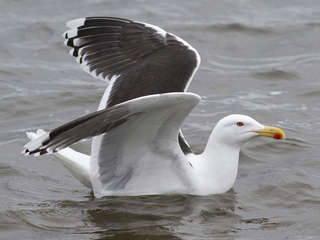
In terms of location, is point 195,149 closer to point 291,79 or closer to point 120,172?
point 120,172

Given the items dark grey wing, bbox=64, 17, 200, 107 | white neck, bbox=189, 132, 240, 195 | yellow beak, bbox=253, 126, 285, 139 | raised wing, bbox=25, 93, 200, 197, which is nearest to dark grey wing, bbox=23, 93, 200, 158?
raised wing, bbox=25, 93, 200, 197

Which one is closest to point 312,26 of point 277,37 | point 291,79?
point 277,37

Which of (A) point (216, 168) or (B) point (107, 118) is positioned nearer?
(B) point (107, 118)

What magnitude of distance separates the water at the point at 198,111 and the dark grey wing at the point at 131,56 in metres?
1.17

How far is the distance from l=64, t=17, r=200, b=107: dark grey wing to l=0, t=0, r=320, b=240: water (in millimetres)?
1168

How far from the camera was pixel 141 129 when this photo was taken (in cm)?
482

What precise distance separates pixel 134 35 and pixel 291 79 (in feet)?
13.9

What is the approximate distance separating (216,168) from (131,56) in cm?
169

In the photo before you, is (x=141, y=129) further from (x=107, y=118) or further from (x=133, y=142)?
(x=107, y=118)

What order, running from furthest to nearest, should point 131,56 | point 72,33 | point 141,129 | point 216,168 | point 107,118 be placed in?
point 72,33 < point 131,56 < point 216,168 < point 141,129 < point 107,118

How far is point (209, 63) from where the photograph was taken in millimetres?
10703

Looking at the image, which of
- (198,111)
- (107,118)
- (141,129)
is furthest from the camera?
(198,111)

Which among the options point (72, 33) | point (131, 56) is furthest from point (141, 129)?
point (72, 33)

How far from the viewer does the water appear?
4.90m
